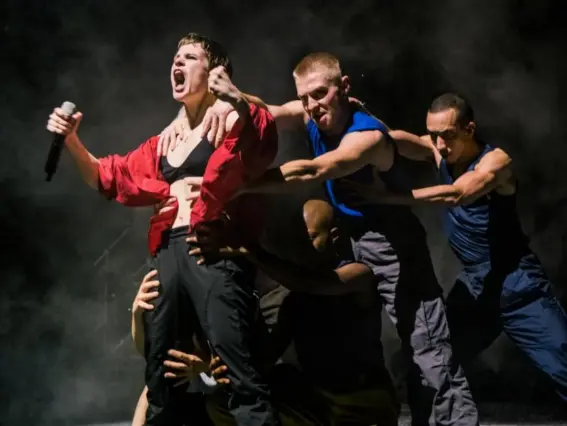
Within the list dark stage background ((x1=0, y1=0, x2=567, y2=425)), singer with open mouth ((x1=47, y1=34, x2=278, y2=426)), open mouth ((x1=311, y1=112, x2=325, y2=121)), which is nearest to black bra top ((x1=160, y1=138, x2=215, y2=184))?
singer with open mouth ((x1=47, y1=34, x2=278, y2=426))

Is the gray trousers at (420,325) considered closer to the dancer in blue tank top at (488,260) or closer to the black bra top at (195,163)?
the dancer in blue tank top at (488,260)

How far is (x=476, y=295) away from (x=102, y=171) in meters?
1.43

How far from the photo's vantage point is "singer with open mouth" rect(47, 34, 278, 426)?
215 cm

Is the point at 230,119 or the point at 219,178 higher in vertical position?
the point at 230,119

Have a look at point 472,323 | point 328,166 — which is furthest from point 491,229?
point 328,166

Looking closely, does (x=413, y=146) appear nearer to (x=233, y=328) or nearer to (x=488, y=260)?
(x=488, y=260)

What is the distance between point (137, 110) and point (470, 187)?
4.90 feet

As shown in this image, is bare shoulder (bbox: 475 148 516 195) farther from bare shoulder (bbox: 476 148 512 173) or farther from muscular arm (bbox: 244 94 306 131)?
muscular arm (bbox: 244 94 306 131)

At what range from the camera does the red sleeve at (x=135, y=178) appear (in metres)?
2.31

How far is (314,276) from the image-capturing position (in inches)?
93.9

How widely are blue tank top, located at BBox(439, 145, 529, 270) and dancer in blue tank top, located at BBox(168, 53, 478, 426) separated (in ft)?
0.77

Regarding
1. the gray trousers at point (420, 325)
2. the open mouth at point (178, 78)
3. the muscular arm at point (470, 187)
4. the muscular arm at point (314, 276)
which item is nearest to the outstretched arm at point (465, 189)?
the muscular arm at point (470, 187)

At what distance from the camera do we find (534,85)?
3137 mm

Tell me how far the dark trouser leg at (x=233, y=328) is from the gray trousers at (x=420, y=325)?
538 millimetres
